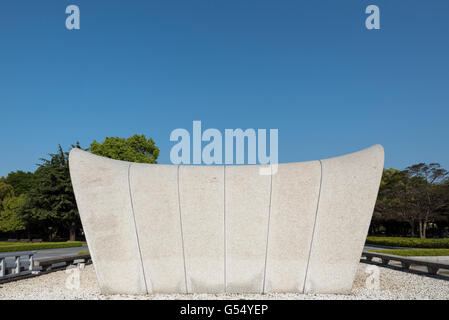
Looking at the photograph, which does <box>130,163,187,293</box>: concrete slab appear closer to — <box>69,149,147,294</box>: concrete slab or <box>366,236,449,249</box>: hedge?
<box>69,149,147,294</box>: concrete slab

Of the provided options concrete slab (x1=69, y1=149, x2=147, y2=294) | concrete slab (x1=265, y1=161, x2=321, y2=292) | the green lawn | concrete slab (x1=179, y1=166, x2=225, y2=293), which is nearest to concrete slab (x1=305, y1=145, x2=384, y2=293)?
concrete slab (x1=265, y1=161, x2=321, y2=292)

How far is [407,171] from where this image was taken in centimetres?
4803

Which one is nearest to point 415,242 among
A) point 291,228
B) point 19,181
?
point 291,228

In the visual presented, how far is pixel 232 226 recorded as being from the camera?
9.23m

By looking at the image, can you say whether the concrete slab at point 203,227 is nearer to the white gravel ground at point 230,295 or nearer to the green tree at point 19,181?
the white gravel ground at point 230,295

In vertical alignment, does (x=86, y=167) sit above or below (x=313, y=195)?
above

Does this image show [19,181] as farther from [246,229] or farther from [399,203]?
[246,229]

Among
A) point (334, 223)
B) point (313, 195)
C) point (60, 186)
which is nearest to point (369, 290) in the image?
point (334, 223)

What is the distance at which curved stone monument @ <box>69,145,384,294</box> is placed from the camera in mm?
9133

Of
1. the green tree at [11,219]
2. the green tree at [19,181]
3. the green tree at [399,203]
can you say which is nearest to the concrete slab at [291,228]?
the green tree at [399,203]

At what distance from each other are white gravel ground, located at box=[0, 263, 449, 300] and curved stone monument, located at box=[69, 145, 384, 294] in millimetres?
349
